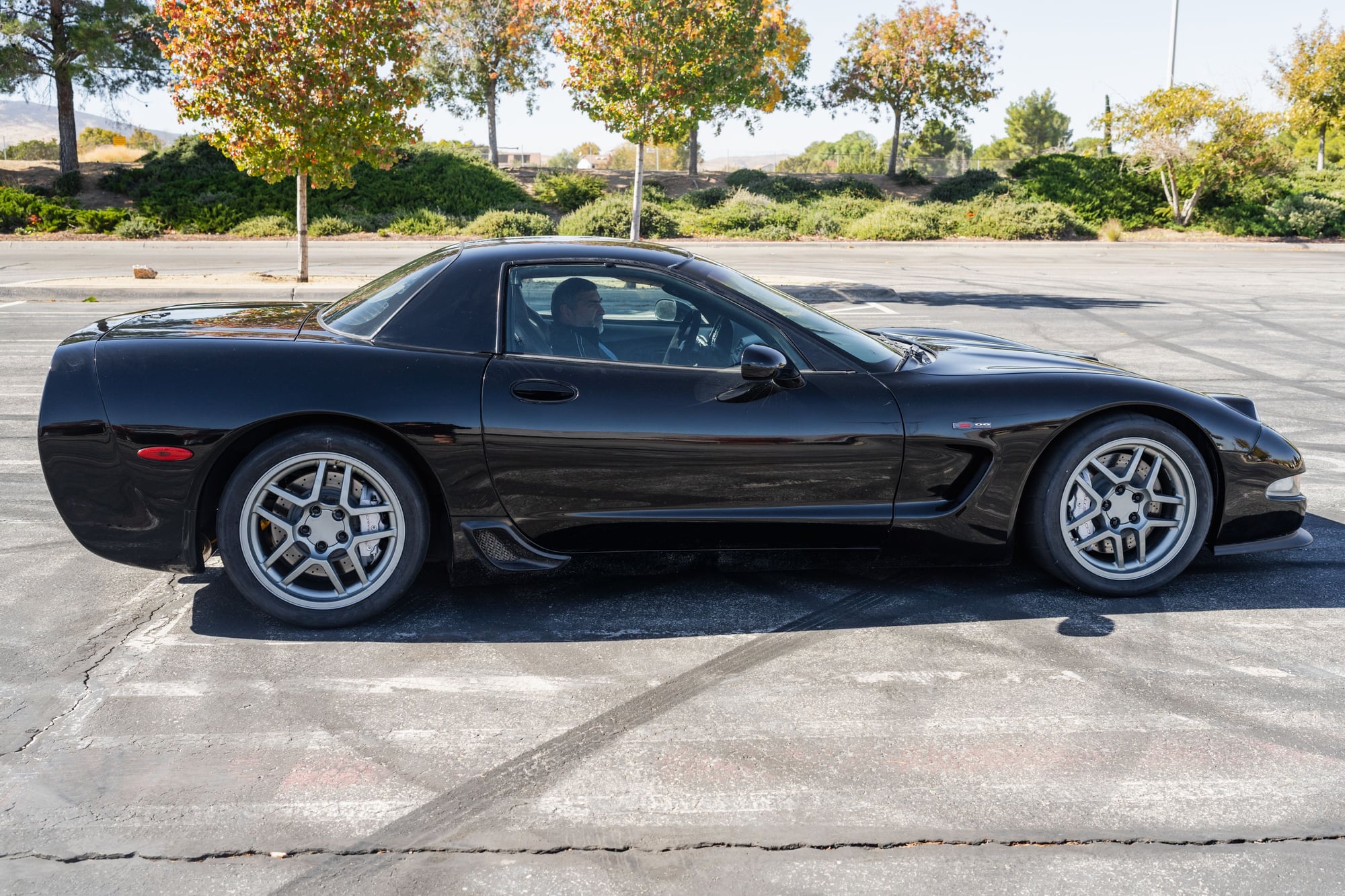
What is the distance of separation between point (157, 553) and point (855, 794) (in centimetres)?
261

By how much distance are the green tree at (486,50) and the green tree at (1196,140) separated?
69.2 ft

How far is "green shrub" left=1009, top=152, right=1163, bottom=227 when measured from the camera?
103 ft

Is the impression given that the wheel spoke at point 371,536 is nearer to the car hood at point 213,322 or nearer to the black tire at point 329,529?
the black tire at point 329,529

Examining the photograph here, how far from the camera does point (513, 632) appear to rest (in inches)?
153

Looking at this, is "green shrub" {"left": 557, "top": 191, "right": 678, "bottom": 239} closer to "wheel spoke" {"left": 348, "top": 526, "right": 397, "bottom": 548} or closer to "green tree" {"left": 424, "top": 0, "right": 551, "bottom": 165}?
"green tree" {"left": 424, "top": 0, "right": 551, "bottom": 165}

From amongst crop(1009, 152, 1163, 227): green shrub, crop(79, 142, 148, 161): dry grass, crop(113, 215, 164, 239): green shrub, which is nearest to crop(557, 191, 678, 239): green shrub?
crop(113, 215, 164, 239): green shrub

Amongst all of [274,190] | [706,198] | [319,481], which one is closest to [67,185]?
[274,190]

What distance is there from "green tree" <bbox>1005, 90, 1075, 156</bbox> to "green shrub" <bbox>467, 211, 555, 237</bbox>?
63.7 m

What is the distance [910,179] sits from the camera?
37.8m

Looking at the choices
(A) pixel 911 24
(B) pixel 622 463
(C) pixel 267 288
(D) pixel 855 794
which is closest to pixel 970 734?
(D) pixel 855 794

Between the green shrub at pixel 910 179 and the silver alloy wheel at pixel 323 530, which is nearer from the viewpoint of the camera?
the silver alloy wheel at pixel 323 530

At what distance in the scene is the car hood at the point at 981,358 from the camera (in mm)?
4320

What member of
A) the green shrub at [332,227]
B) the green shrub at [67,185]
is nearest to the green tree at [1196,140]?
the green shrub at [332,227]

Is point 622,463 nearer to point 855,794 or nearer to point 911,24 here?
point 855,794
